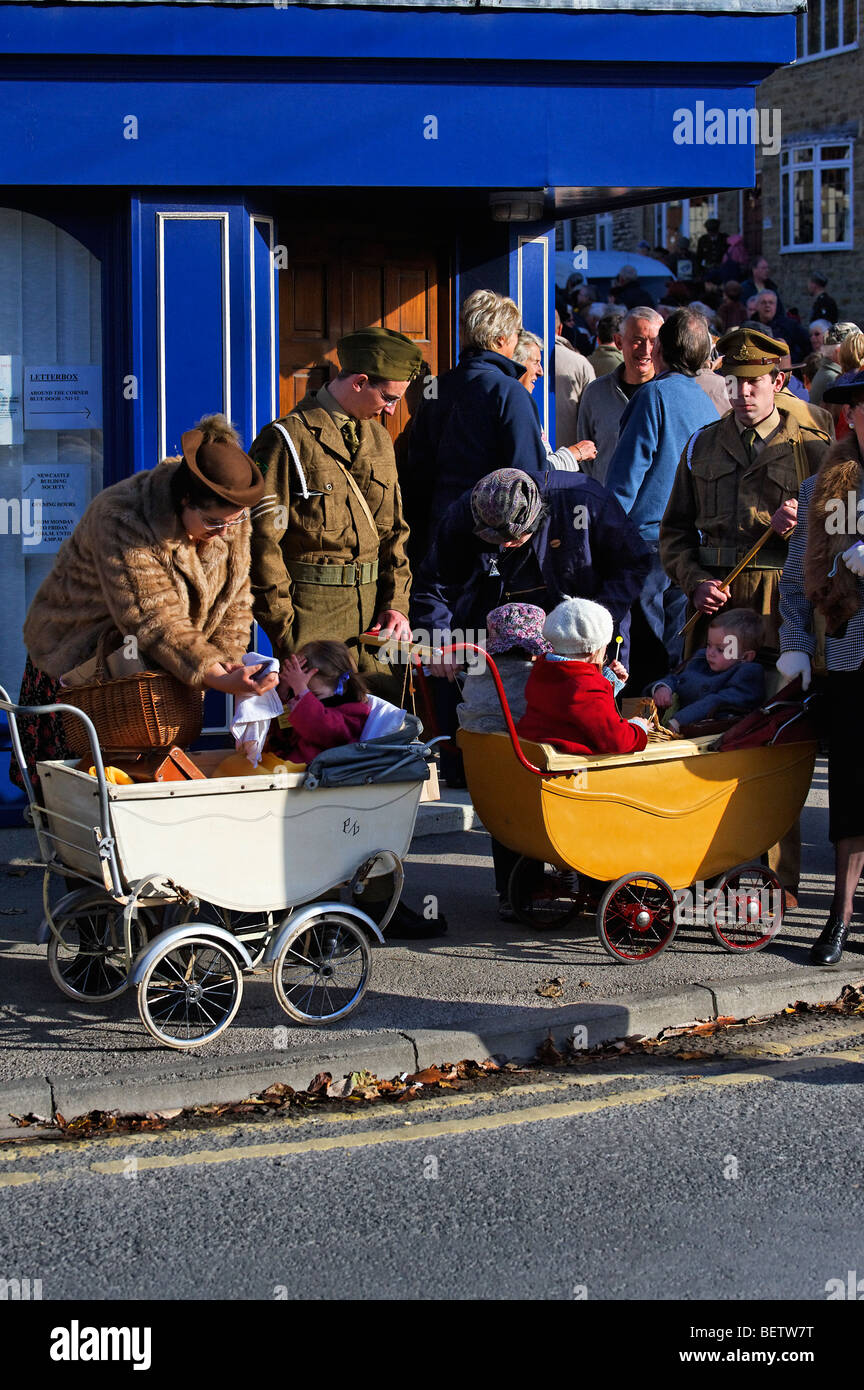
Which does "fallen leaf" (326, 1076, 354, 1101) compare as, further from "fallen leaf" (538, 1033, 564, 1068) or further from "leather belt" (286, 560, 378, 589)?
"leather belt" (286, 560, 378, 589)

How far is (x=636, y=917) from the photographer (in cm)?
611

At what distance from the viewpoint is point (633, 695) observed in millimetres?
8625

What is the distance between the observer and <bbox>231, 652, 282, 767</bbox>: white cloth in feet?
18.3

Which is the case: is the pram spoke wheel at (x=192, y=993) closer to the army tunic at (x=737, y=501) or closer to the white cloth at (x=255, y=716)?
the white cloth at (x=255, y=716)

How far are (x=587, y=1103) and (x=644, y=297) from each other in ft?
53.5

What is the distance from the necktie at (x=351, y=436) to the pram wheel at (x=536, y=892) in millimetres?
1783

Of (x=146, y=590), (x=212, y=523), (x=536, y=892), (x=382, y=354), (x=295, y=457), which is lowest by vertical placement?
(x=536, y=892)

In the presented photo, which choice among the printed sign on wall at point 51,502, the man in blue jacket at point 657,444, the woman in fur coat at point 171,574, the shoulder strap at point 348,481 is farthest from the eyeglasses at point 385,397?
the printed sign on wall at point 51,502

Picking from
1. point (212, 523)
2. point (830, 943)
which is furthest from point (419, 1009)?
point (212, 523)

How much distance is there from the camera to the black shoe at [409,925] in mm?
6520

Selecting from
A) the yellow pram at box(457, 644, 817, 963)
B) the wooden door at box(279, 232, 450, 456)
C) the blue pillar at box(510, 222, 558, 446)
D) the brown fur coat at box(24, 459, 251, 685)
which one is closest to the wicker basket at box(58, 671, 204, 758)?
the brown fur coat at box(24, 459, 251, 685)

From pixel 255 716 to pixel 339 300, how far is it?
4359 mm

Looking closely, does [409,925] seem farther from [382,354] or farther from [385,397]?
[382,354]
